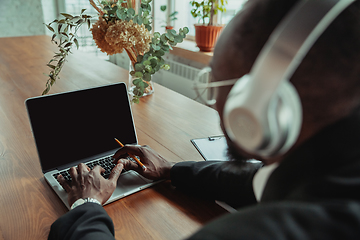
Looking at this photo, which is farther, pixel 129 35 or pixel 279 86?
pixel 129 35

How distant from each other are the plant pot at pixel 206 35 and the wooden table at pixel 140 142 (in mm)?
733

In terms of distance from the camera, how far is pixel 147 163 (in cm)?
85

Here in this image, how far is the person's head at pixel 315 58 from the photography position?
1.10 ft

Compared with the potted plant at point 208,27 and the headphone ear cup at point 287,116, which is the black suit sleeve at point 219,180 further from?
the potted plant at point 208,27

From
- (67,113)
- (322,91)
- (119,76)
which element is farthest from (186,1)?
(322,91)

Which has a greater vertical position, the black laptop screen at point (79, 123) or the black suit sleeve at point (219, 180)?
the black laptop screen at point (79, 123)

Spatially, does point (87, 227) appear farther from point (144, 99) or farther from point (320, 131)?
point (144, 99)

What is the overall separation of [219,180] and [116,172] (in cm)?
28

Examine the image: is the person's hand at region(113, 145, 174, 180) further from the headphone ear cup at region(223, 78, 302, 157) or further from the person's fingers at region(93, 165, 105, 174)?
the headphone ear cup at region(223, 78, 302, 157)

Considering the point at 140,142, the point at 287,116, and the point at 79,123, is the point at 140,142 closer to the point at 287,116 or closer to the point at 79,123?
the point at 79,123

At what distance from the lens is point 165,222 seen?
694 millimetres

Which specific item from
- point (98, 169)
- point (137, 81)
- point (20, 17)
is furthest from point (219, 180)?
point (20, 17)

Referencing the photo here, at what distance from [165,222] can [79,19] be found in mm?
882

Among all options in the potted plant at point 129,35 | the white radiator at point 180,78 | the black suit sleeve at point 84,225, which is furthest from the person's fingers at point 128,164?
the white radiator at point 180,78
